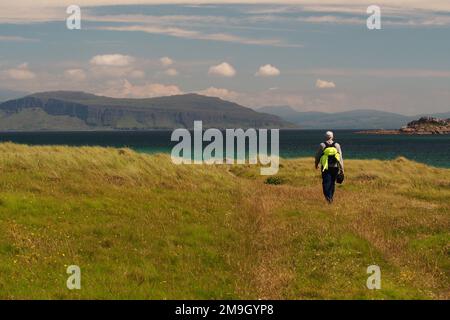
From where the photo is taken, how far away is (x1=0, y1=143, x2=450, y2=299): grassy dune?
36.5 feet

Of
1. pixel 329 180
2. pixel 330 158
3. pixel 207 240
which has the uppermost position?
pixel 330 158

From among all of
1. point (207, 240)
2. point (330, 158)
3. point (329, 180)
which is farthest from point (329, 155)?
point (207, 240)

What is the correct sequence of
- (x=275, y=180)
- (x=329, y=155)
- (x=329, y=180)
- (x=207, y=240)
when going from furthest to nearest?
(x=275, y=180) → (x=329, y=180) → (x=329, y=155) → (x=207, y=240)

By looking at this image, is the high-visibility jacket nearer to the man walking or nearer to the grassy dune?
the man walking

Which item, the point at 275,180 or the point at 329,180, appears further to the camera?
the point at 275,180

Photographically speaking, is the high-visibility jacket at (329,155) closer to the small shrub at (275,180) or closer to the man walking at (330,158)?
the man walking at (330,158)

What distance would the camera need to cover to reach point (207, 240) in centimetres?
1573

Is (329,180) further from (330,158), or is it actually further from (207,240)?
(207,240)

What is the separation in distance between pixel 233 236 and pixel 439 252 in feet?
19.4

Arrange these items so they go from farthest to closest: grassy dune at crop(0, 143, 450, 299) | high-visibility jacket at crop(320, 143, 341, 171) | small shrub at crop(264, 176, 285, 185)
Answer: small shrub at crop(264, 176, 285, 185)
high-visibility jacket at crop(320, 143, 341, 171)
grassy dune at crop(0, 143, 450, 299)

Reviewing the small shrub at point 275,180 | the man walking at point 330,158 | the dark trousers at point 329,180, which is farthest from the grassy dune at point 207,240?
the small shrub at point 275,180

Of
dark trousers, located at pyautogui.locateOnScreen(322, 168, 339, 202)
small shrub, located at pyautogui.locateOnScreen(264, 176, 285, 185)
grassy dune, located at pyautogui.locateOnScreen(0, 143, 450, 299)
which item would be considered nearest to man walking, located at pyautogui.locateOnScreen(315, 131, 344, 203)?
dark trousers, located at pyautogui.locateOnScreen(322, 168, 339, 202)

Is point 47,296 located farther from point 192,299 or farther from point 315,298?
point 315,298

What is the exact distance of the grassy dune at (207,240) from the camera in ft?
36.5
